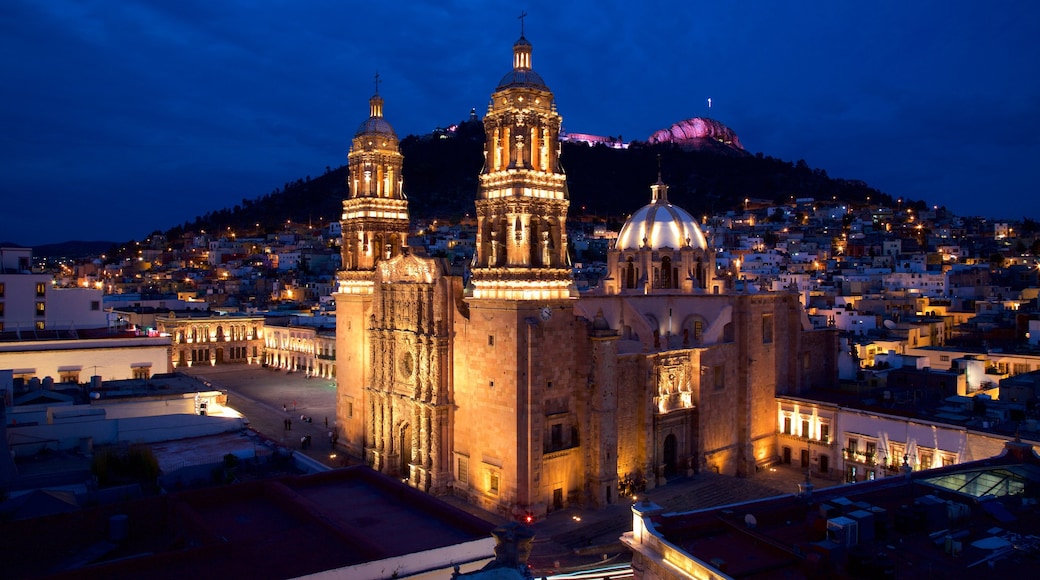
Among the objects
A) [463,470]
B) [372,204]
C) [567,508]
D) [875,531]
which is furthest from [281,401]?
[875,531]

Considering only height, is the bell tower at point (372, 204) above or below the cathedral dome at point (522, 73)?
below

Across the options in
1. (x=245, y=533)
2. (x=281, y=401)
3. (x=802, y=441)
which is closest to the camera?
(x=245, y=533)

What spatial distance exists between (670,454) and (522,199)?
14.8 m

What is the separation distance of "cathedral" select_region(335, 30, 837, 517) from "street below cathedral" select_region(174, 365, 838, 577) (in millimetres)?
862

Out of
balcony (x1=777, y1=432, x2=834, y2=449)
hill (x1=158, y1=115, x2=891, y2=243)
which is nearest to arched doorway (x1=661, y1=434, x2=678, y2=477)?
balcony (x1=777, y1=432, x2=834, y2=449)

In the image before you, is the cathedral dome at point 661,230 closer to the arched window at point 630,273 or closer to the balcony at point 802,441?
the arched window at point 630,273

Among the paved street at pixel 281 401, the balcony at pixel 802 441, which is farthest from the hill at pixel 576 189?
the balcony at pixel 802 441

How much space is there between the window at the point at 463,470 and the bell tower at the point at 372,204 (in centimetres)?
1300

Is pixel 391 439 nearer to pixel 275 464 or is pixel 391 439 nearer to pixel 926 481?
pixel 275 464

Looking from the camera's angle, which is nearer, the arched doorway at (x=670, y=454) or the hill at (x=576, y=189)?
the arched doorway at (x=670, y=454)

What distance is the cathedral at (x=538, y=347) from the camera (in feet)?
101

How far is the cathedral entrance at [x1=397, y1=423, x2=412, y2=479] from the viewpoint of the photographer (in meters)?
36.8

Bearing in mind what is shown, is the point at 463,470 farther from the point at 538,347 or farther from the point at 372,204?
the point at 372,204

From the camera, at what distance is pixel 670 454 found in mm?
36156
